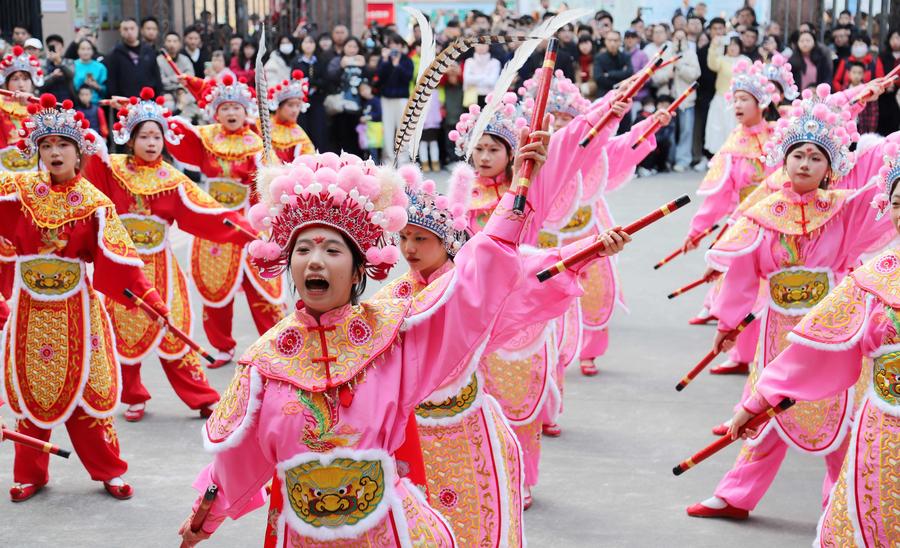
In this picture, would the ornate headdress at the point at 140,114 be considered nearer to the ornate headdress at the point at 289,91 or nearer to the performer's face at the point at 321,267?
the ornate headdress at the point at 289,91

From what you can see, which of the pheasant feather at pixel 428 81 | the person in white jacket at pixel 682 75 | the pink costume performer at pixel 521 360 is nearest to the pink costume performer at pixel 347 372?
the pheasant feather at pixel 428 81

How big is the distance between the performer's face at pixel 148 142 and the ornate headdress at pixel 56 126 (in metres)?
1.08

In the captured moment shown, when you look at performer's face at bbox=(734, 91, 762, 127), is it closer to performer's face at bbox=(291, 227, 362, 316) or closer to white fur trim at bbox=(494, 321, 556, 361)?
white fur trim at bbox=(494, 321, 556, 361)

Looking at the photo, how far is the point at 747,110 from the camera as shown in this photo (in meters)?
6.95

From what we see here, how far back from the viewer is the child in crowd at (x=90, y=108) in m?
11.9

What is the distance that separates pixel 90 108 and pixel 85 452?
7.75 meters

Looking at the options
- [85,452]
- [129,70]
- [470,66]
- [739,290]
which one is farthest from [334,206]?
[470,66]

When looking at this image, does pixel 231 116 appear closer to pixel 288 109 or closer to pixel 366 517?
pixel 288 109

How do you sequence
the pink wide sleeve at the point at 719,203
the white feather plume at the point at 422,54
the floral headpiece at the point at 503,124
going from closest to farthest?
the white feather plume at the point at 422,54 → the floral headpiece at the point at 503,124 → the pink wide sleeve at the point at 719,203

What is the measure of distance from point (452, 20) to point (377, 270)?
12.2m

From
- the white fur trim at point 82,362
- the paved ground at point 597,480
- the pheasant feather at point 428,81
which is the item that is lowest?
the paved ground at point 597,480

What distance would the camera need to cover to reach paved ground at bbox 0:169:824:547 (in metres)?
4.61

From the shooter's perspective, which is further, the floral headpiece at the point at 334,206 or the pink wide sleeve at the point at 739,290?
the pink wide sleeve at the point at 739,290

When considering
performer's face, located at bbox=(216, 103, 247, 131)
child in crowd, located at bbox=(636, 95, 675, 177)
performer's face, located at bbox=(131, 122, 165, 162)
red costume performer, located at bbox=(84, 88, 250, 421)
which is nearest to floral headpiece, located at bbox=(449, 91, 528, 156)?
red costume performer, located at bbox=(84, 88, 250, 421)
